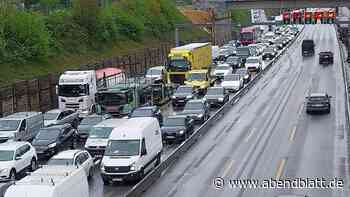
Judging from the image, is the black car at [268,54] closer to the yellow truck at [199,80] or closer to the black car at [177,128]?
the yellow truck at [199,80]

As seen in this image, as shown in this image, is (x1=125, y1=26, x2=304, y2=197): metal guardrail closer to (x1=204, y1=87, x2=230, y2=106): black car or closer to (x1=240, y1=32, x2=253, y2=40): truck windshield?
(x1=204, y1=87, x2=230, y2=106): black car

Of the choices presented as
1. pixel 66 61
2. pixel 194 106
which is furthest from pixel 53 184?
pixel 66 61

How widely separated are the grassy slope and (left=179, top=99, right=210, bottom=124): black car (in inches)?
639

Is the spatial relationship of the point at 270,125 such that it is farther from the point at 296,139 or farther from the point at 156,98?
the point at 156,98

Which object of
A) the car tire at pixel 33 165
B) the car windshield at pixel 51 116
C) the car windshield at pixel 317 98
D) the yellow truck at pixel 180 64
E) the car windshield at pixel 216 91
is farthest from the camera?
the yellow truck at pixel 180 64

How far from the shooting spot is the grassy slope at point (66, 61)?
5753 centimetres

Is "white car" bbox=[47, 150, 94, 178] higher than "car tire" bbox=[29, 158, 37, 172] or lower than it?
higher

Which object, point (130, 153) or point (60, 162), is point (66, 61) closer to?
point (60, 162)

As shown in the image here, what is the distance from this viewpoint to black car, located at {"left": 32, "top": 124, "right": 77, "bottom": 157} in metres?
35.2

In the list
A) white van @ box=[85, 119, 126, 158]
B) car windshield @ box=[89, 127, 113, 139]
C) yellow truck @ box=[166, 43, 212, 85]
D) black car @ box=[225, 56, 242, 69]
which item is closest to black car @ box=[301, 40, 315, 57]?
black car @ box=[225, 56, 242, 69]

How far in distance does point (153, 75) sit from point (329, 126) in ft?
86.8

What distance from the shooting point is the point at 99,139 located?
114 feet

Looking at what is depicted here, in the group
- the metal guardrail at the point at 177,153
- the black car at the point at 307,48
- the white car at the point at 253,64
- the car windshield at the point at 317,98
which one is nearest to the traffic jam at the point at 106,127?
the metal guardrail at the point at 177,153

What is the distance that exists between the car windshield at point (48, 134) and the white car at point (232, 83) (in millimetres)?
25605
